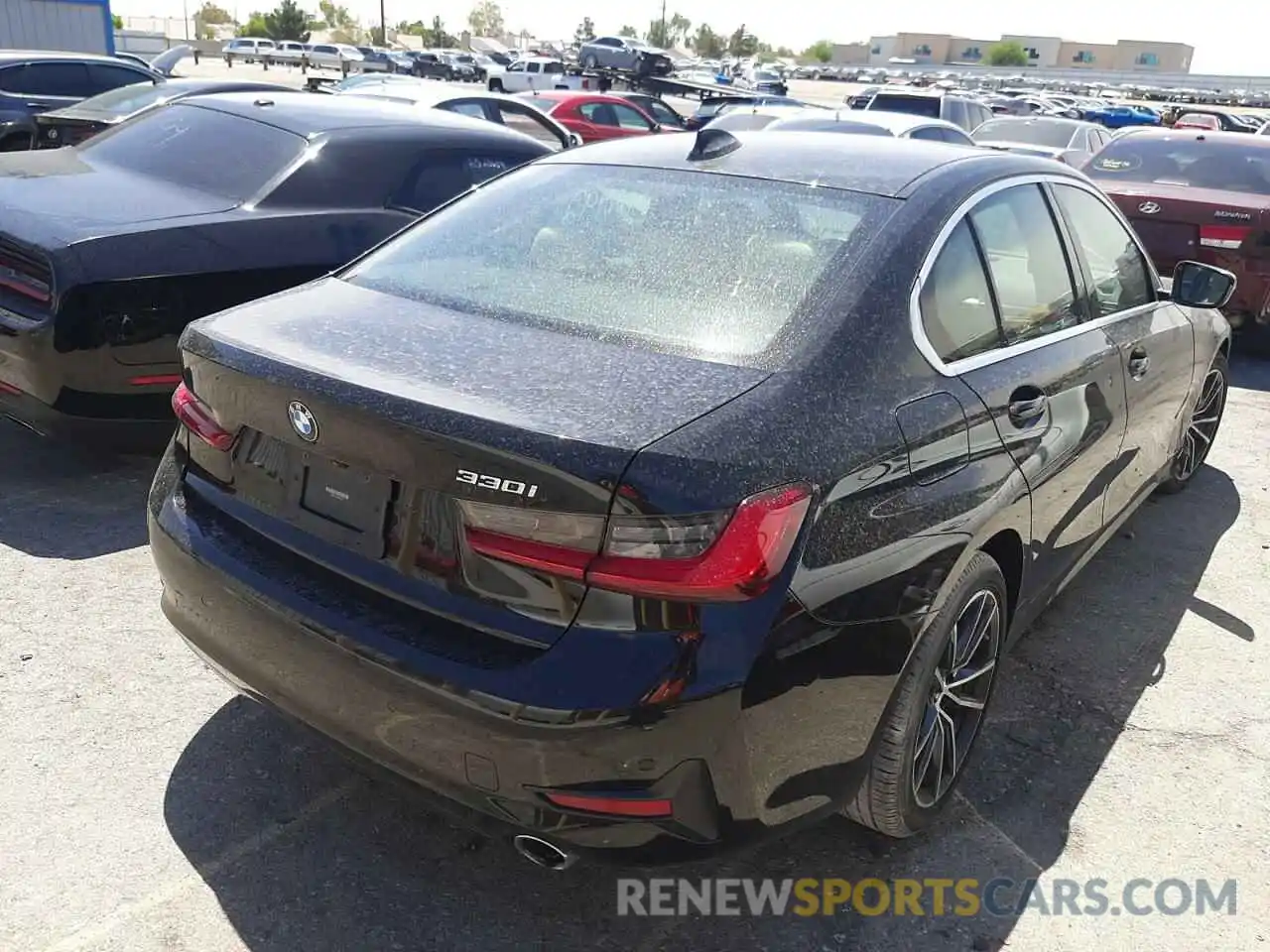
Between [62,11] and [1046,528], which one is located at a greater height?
[62,11]

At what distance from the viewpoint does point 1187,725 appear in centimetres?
335

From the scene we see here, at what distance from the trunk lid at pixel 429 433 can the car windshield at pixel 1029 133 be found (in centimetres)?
1432

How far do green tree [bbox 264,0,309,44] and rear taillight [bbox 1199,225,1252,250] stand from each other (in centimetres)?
8528

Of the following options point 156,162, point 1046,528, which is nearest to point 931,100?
point 156,162

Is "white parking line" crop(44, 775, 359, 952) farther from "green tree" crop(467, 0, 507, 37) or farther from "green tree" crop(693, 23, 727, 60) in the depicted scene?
"green tree" crop(467, 0, 507, 37)

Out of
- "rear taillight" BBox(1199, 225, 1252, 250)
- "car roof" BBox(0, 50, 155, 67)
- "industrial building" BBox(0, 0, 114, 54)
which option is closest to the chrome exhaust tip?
"rear taillight" BBox(1199, 225, 1252, 250)

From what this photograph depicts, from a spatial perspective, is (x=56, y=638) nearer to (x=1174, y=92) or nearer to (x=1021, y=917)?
(x=1021, y=917)

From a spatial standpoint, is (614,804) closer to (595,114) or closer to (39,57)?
(39,57)

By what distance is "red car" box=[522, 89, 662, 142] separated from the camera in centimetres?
1565

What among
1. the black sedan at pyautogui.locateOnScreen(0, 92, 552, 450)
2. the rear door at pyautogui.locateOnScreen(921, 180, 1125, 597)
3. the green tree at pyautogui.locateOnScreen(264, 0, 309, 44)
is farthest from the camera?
the green tree at pyautogui.locateOnScreen(264, 0, 309, 44)

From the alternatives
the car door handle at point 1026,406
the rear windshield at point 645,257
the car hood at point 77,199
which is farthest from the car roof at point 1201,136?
the car hood at point 77,199

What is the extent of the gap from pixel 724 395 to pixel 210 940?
1575 mm

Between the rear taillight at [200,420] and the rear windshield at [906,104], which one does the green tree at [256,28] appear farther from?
the rear taillight at [200,420]

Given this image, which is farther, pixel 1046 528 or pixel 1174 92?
pixel 1174 92
